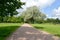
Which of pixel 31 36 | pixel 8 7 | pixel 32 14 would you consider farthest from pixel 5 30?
pixel 32 14

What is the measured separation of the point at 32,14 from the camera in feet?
266

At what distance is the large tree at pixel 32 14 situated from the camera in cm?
8094

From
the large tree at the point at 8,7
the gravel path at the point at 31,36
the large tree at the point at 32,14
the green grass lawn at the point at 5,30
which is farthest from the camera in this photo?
the large tree at the point at 32,14

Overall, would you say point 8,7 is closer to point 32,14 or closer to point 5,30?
point 5,30

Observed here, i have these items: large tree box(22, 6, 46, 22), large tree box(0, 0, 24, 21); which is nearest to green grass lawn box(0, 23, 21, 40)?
large tree box(0, 0, 24, 21)

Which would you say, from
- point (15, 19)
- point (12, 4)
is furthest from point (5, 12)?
point (15, 19)

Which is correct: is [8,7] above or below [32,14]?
above

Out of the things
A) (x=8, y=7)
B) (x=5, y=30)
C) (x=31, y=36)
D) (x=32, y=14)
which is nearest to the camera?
A: (x=31, y=36)

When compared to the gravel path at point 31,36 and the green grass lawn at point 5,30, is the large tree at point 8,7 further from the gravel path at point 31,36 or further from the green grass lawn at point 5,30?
the gravel path at point 31,36

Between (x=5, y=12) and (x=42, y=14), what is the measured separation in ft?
207

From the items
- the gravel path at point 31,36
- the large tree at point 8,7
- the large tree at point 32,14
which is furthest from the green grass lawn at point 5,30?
the large tree at point 32,14

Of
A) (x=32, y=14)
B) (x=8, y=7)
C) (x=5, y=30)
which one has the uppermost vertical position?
(x=8, y=7)

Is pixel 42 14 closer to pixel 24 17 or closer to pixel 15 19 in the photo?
pixel 24 17

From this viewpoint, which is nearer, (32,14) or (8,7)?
(8,7)
